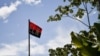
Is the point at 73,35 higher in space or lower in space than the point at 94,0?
lower

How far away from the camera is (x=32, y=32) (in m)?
28.1

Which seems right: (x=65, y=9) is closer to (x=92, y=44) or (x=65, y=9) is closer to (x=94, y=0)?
(x=94, y=0)

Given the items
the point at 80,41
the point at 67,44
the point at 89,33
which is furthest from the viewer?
the point at 67,44

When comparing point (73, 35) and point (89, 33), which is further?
point (89, 33)

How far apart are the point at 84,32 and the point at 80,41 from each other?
1916 centimetres

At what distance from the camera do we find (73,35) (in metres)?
6.25

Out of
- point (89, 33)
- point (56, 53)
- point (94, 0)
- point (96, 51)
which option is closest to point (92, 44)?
point (96, 51)

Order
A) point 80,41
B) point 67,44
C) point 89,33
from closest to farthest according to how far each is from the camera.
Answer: point 80,41, point 89,33, point 67,44

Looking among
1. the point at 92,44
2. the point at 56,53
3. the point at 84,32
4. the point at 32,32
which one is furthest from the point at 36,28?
the point at 92,44

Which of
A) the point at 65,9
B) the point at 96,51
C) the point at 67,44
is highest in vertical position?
the point at 65,9

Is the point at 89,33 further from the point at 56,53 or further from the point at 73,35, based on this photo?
the point at 73,35

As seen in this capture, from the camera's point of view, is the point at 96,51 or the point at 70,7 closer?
the point at 96,51

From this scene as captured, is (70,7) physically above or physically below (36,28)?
above

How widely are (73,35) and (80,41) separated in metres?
0.20
